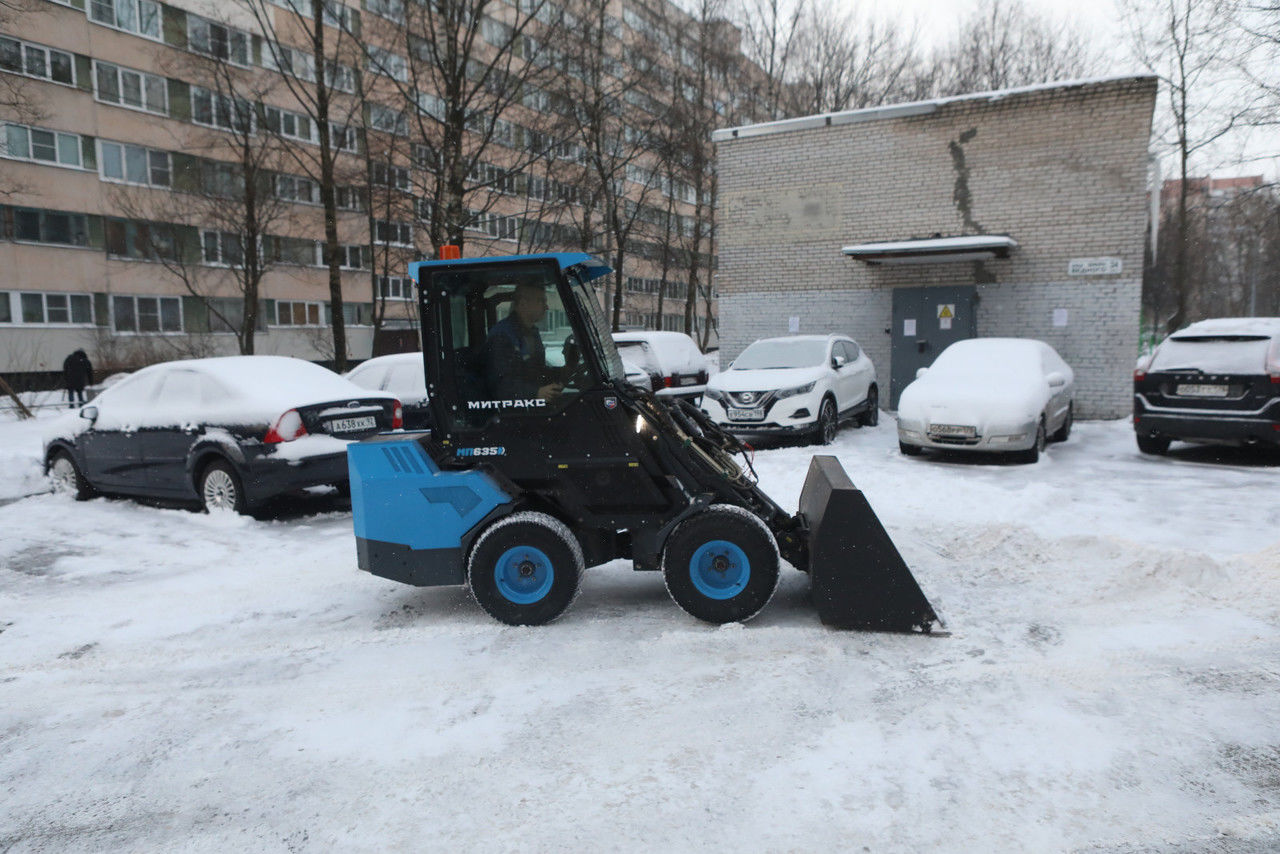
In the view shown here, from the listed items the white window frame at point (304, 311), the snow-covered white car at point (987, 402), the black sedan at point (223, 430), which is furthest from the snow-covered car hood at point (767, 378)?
the white window frame at point (304, 311)

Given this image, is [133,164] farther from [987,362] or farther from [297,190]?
[987,362]

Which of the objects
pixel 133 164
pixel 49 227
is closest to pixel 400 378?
pixel 49 227

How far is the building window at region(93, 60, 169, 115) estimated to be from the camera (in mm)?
29375

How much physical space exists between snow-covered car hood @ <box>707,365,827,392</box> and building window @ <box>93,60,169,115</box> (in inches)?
1123

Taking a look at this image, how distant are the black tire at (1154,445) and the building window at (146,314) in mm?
31438

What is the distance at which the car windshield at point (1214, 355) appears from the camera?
9.66 m

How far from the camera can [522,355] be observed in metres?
4.69

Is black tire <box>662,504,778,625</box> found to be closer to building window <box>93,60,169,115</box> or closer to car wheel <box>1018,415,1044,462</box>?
car wheel <box>1018,415,1044,462</box>

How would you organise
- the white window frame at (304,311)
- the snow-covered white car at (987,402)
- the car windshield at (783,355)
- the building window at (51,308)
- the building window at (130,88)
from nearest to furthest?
the snow-covered white car at (987,402)
the car windshield at (783,355)
the building window at (51,308)
the building window at (130,88)
the white window frame at (304,311)

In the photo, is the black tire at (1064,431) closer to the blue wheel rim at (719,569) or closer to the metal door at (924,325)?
the metal door at (924,325)

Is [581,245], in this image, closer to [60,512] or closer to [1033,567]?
[60,512]

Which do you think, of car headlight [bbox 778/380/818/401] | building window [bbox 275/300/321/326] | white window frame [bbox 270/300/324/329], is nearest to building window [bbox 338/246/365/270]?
white window frame [bbox 270/300/324/329]

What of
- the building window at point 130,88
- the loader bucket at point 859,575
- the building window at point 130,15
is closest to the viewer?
the loader bucket at point 859,575

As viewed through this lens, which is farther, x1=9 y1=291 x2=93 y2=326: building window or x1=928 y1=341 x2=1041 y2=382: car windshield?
x1=9 y1=291 x2=93 y2=326: building window
